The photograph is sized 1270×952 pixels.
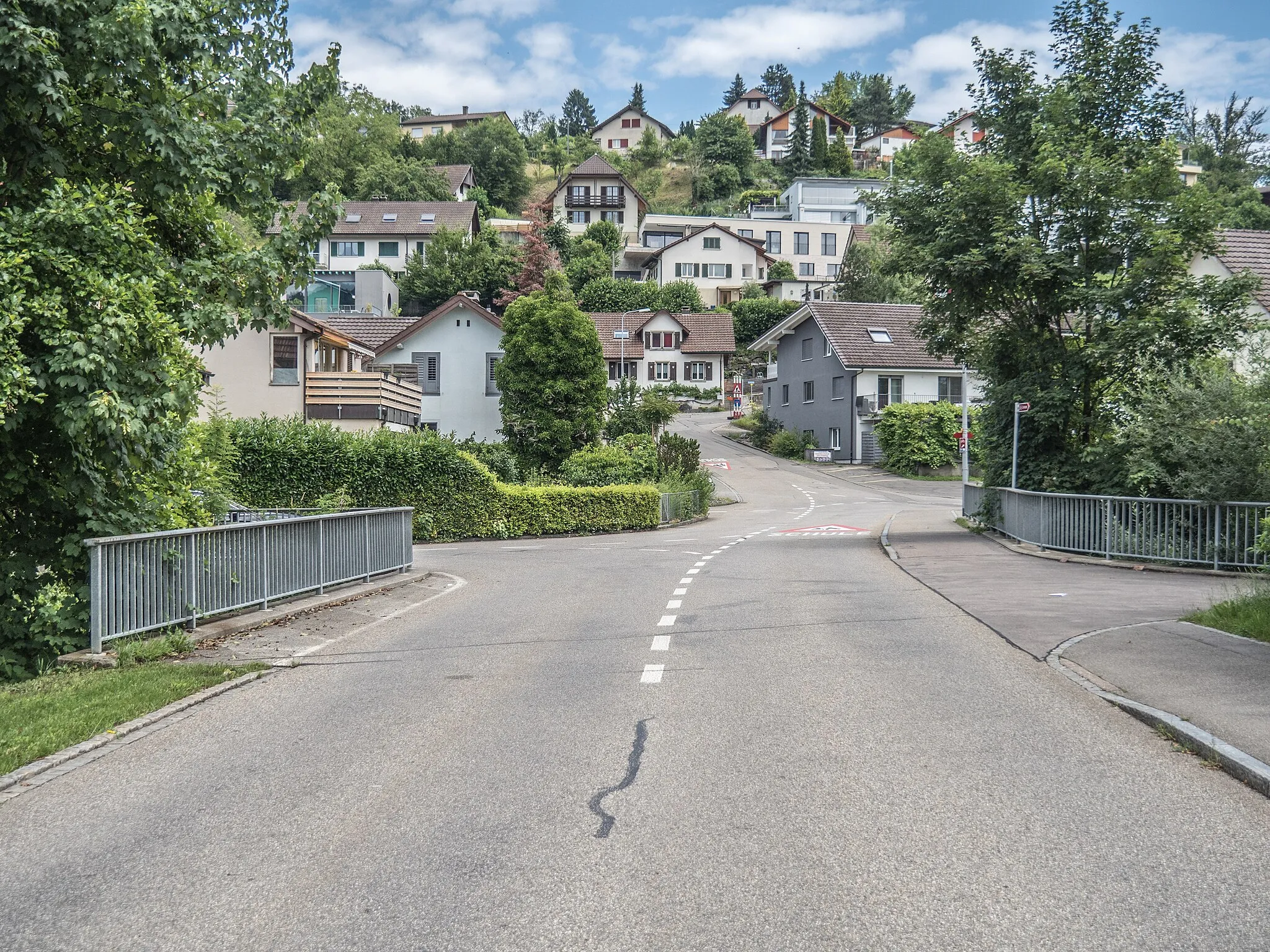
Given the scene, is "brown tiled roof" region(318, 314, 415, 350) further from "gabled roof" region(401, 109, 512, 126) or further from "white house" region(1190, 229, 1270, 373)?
"gabled roof" region(401, 109, 512, 126)

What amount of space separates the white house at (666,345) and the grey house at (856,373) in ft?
64.6

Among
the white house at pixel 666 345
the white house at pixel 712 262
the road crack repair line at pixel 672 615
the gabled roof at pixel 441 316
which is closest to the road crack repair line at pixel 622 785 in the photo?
the road crack repair line at pixel 672 615

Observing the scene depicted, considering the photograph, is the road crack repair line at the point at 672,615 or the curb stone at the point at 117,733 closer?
the curb stone at the point at 117,733

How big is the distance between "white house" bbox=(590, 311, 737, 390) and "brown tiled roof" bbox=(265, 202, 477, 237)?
16.8m

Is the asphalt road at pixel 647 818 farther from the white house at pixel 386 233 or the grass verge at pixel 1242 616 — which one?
the white house at pixel 386 233

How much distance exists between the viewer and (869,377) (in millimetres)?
61094

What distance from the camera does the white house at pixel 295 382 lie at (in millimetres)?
39250

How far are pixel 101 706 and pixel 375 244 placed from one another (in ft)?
307

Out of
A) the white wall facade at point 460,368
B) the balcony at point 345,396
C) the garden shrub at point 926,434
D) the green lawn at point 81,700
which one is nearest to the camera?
the green lawn at point 81,700

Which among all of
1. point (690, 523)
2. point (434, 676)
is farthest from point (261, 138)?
point (690, 523)

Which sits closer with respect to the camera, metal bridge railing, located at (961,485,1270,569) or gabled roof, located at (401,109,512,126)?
metal bridge railing, located at (961,485,1270,569)

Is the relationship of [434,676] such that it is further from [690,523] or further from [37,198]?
[690,523]

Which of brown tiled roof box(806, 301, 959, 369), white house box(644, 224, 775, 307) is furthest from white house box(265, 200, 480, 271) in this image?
brown tiled roof box(806, 301, 959, 369)

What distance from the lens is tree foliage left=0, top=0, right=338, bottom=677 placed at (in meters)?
9.88
